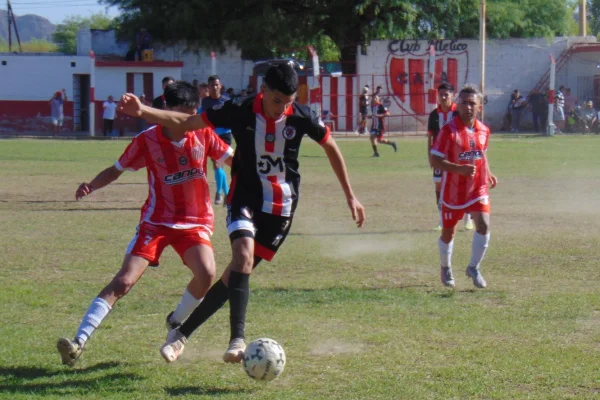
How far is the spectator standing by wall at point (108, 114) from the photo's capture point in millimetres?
37531

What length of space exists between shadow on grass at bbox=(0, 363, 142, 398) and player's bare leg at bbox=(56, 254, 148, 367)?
5.0 inches

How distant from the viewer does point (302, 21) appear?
130 ft

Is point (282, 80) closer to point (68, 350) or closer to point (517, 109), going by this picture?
point (68, 350)

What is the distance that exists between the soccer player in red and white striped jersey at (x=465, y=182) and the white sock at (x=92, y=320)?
12.0 ft

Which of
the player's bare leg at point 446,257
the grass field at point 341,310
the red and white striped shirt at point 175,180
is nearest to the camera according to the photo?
the grass field at point 341,310

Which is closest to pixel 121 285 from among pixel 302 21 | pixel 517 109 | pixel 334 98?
pixel 334 98

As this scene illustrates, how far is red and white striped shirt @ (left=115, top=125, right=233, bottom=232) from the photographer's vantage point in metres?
5.77

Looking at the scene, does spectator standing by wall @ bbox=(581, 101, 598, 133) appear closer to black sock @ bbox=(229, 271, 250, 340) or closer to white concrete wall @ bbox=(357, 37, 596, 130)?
white concrete wall @ bbox=(357, 37, 596, 130)

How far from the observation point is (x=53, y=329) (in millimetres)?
6598

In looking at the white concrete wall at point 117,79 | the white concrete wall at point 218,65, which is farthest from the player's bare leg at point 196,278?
the white concrete wall at point 218,65

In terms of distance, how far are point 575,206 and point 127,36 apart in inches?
1224

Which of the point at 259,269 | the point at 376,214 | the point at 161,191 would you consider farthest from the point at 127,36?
the point at 161,191

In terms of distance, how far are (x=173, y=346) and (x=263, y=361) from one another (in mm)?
693

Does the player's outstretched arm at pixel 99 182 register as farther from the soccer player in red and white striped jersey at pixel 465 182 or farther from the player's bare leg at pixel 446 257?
the player's bare leg at pixel 446 257
